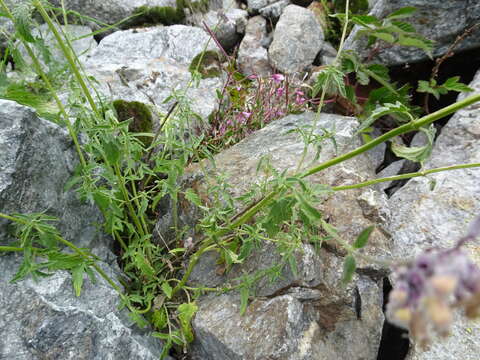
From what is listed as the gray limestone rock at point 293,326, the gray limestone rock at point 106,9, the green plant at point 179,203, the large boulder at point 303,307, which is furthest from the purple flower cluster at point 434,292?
the gray limestone rock at point 106,9

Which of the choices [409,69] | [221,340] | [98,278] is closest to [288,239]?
[221,340]

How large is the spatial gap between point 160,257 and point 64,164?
0.80 m

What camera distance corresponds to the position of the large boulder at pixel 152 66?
3219 mm

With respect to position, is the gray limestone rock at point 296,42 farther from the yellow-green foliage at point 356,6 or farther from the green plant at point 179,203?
the green plant at point 179,203

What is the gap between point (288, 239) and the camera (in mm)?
1792

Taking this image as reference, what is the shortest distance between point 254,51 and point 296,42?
1.76ft

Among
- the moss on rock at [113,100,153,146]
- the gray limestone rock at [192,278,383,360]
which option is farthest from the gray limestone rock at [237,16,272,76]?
the gray limestone rock at [192,278,383,360]

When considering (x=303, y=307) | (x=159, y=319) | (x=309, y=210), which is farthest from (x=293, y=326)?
(x=309, y=210)

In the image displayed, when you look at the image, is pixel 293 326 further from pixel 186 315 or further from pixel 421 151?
pixel 421 151

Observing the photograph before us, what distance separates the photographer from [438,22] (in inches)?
133

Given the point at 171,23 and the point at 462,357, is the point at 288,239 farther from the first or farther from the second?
the point at 171,23

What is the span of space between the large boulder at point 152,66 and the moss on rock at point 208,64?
62mm

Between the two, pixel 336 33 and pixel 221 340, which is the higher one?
pixel 336 33

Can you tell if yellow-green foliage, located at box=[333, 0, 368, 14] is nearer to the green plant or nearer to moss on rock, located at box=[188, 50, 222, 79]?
moss on rock, located at box=[188, 50, 222, 79]
